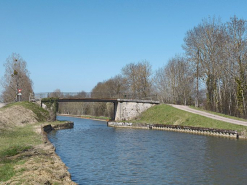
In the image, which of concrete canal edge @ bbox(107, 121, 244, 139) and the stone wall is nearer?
concrete canal edge @ bbox(107, 121, 244, 139)

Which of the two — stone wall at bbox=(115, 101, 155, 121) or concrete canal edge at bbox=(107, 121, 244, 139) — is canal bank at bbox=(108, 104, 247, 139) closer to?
concrete canal edge at bbox=(107, 121, 244, 139)

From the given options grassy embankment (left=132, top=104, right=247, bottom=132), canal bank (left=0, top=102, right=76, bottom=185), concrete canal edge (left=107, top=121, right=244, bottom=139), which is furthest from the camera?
grassy embankment (left=132, top=104, right=247, bottom=132)

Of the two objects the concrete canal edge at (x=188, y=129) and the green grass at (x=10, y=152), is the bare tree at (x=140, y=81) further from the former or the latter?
the green grass at (x=10, y=152)

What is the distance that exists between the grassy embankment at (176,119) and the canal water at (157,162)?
9.32 meters

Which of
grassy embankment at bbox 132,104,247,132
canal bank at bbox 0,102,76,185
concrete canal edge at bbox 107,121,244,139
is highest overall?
grassy embankment at bbox 132,104,247,132

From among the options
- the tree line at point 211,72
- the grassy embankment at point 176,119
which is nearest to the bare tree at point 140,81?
the tree line at point 211,72

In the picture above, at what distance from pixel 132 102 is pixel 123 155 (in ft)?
132

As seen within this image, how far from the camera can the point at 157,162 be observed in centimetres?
2572

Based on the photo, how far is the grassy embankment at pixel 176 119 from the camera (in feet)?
154

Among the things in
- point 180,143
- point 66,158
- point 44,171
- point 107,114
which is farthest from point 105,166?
point 107,114

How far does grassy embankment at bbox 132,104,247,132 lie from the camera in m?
46.9

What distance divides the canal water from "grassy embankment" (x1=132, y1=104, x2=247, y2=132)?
9.32 m

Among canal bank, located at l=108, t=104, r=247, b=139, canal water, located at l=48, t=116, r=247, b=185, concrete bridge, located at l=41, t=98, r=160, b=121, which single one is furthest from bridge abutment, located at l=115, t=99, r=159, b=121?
canal water, located at l=48, t=116, r=247, b=185

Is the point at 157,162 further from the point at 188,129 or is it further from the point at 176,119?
the point at 176,119
